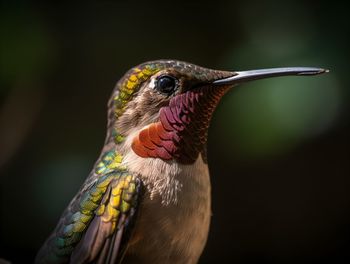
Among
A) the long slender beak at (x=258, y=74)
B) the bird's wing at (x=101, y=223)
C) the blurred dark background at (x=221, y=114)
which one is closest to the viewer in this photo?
the bird's wing at (x=101, y=223)

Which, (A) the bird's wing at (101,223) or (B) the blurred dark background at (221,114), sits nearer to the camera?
(A) the bird's wing at (101,223)

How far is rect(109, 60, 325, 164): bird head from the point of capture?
1.48 m

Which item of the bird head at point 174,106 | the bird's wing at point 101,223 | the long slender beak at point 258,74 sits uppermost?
the long slender beak at point 258,74

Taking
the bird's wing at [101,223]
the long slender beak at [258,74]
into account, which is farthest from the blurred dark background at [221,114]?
the bird's wing at [101,223]

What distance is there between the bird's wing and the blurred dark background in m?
1.64

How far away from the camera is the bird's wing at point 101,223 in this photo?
4.58 feet

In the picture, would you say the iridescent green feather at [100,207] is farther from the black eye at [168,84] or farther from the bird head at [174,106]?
the black eye at [168,84]

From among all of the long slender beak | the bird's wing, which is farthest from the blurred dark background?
the bird's wing

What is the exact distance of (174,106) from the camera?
4.92 ft

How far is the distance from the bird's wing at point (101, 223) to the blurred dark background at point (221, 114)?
5.37 feet

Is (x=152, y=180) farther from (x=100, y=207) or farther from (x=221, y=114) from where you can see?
(x=221, y=114)

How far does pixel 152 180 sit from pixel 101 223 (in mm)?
175

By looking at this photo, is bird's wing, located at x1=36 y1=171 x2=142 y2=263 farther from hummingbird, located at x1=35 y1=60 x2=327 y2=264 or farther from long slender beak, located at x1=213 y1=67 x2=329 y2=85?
long slender beak, located at x1=213 y1=67 x2=329 y2=85

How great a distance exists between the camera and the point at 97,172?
5.19 ft
